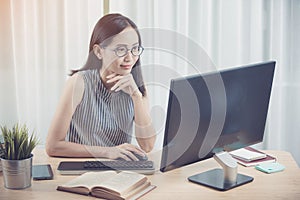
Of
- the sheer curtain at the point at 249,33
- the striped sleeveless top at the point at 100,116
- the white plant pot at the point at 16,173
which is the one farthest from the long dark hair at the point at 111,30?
the sheer curtain at the point at 249,33

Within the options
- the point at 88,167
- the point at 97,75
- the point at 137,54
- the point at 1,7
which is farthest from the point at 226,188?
the point at 1,7

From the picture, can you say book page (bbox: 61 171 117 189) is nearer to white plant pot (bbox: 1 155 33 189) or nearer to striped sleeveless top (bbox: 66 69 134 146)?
white plant pot (bbox: 1 155 33 189)

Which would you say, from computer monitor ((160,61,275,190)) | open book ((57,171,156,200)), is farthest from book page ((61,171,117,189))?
computer monitor ((160,61,275,190))

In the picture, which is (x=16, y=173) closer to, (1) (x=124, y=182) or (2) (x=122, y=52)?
(1) (x=124, y=182)

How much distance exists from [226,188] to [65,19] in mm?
1892

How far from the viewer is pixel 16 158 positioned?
189 centimetres

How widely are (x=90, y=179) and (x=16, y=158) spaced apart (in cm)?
26

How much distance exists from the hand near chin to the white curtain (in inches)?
35.0

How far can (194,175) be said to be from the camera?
2033 millimetres

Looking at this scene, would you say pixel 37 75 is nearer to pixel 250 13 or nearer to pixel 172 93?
pixel 250 13

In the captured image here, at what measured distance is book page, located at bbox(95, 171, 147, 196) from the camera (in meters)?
1.82

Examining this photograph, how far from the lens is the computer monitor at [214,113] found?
1.79 m

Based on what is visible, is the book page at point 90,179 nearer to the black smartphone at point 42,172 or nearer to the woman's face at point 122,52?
the black smartphone at point 42,172

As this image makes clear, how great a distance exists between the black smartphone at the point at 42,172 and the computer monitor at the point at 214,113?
44 centimetres
